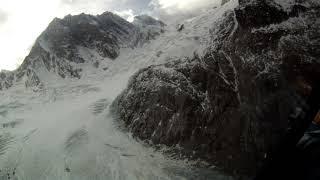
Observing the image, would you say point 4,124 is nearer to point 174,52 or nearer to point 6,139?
point 6,139

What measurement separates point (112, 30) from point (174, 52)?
4567 cm

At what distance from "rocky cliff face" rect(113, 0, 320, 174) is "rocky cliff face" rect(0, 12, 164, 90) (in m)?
33.8

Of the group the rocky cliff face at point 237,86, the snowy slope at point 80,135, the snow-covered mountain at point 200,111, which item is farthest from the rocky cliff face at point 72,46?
the rocky cliff face at point 237,86

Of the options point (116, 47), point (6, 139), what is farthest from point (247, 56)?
point (116, 47)

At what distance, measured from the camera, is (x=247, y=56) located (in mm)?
19516

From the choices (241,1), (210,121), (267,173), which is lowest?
(210,121)

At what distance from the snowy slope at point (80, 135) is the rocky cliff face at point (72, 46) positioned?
441 cm

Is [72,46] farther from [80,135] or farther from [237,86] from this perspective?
[237,86]

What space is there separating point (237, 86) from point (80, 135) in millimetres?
12425

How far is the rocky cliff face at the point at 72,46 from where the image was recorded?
184 ft

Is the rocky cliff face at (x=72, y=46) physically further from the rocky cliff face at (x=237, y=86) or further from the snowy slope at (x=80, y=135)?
the rocky cliff face at (x=237, y=86)

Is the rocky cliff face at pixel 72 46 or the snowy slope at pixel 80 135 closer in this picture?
the snowy slope at pixel 80 135

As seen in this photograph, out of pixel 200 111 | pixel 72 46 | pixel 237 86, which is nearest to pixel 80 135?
pixel 200 111

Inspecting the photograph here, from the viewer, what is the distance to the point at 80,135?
25781 mm
